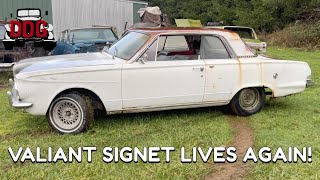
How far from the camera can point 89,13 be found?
23.3 metres

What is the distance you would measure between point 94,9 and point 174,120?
60.8ft

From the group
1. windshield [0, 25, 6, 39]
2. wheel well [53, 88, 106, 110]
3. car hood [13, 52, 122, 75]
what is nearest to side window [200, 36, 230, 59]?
car hood [13, 52, 122, 75]

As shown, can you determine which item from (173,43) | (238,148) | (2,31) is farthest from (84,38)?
(238,148)

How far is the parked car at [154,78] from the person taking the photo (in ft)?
18.1

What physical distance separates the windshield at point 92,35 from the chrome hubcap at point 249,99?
600cm

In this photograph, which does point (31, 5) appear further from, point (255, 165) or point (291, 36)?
point (255, 165)

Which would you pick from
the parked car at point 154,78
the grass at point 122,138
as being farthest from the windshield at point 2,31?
the parked car at point 154,78

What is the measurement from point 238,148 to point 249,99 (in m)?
1.82

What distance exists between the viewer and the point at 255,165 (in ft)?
14.8

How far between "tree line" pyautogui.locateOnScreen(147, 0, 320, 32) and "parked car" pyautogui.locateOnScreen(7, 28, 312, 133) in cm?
2157

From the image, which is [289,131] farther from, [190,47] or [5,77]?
[5,77]

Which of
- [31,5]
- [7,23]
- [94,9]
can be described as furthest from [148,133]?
[94,9]

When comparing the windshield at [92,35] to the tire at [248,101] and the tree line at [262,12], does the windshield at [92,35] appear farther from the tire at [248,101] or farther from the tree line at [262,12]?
the tree line at [262,12]

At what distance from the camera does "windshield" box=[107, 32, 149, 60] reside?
6027 millimetres
